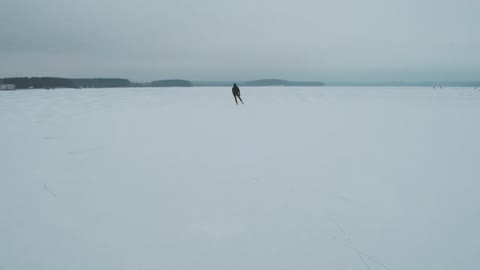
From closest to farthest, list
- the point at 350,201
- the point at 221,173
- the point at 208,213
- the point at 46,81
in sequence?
1. the point at 208,213
2. the point at 350,201
3. the point at 221,173
4. the point at 46,81

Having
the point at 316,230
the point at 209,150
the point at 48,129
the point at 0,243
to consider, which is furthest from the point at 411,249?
the point at 48,129

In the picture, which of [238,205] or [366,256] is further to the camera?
[238,205]

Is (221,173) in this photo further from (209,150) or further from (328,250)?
(328,250)

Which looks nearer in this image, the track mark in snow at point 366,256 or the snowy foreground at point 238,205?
the track mark in snow at point 366,256

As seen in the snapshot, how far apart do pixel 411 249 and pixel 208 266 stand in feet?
5.98

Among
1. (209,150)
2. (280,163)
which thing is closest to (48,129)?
(209,150)

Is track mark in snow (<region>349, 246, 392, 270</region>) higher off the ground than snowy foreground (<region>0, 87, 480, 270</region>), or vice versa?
snowy foreground (<region>0, 87, 480, 270</region>)

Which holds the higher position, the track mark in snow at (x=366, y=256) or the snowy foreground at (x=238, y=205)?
the snowy foreground at (x=238, y=205)

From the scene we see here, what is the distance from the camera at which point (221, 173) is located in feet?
15.8

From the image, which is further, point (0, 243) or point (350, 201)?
point (350, 201)

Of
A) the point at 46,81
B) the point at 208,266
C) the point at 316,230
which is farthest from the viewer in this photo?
the point at 46,81

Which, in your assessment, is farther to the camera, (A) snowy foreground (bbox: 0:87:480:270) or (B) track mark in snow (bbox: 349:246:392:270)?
(A) snowy foreground (bbox: 0:87:480:270)

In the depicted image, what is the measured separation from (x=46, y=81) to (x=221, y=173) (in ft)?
338

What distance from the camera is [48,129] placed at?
27.9 ft
